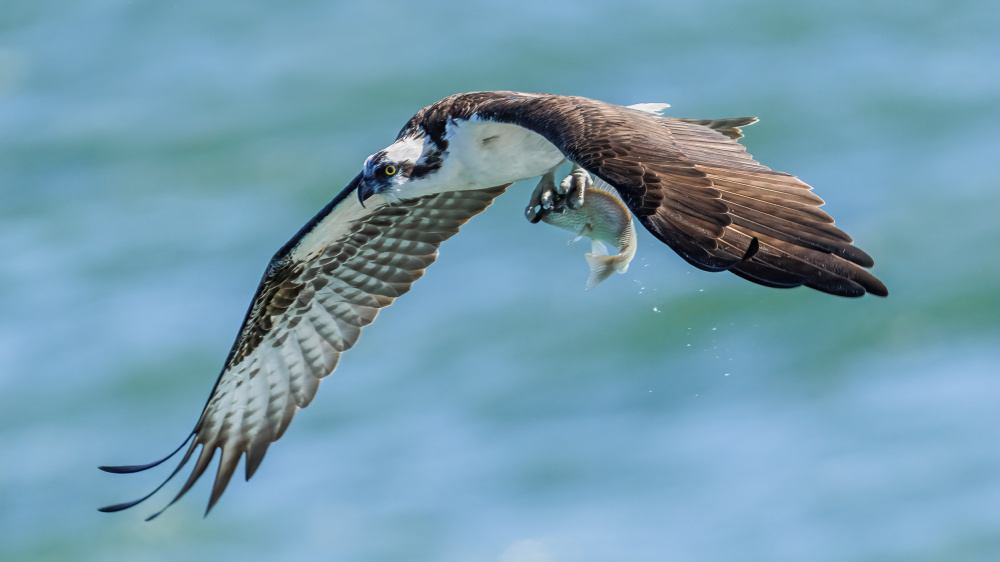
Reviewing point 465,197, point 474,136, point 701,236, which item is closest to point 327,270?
point 465,197

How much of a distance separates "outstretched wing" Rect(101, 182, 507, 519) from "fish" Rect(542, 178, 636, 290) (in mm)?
1408

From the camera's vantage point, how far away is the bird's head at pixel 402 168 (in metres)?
8.05

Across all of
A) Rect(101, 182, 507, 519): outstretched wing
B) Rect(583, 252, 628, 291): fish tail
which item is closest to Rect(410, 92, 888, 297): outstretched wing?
Rect(583, 252, 628, 291): fish tail

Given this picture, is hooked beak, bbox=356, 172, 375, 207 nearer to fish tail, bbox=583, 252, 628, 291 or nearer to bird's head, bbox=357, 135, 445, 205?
bird's head, bbox=357, 135, 445, 205

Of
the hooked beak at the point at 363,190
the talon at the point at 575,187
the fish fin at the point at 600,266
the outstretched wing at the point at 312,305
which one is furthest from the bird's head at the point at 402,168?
the fish fin at the point at 600,266

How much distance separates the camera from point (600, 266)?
7.31 m

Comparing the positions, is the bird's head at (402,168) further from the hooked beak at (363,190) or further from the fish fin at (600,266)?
the fish fin at (600,266)

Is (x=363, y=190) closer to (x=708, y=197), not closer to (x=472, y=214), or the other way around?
(x=472, y=214)

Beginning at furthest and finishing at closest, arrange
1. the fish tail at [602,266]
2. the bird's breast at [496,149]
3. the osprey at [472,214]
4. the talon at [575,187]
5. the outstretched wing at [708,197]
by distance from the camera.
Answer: the bird's breast at [496,149] → the talon at [575,187] → the fish tail at [602,266] → the osprey at [472,214] → the outstretched wing at [708,197]

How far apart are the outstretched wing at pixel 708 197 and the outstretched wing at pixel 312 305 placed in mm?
1991

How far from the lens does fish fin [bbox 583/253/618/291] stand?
23.8 ft

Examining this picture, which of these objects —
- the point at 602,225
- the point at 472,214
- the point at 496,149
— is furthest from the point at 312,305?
the point at 602,225

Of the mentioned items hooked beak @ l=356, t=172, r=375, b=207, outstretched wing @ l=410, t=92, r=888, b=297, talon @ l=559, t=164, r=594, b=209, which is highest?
hooked beak @ l=356, t=172, r=375, b=207

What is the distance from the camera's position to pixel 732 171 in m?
6.43
